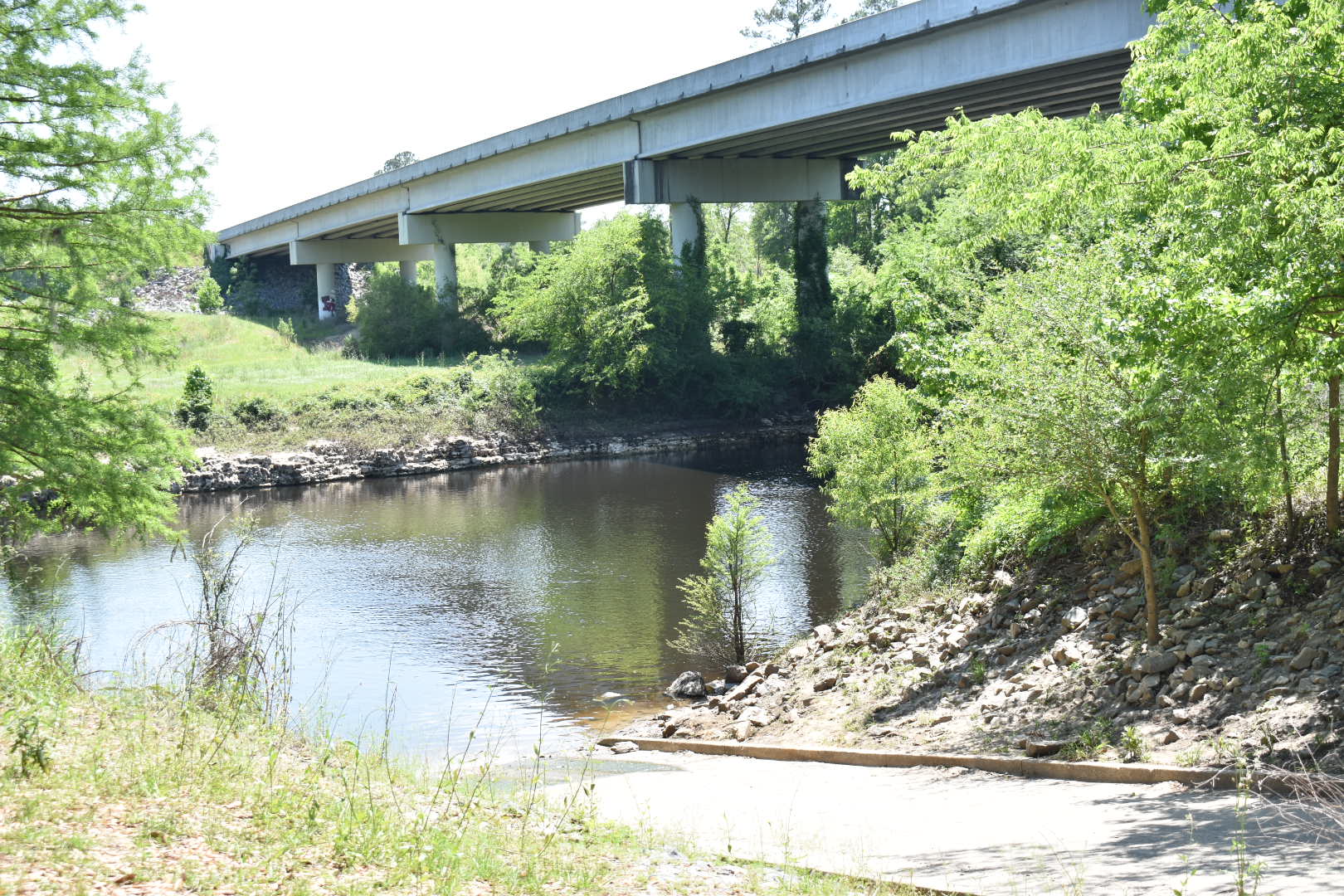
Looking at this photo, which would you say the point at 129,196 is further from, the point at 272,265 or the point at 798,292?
the point at 272,265

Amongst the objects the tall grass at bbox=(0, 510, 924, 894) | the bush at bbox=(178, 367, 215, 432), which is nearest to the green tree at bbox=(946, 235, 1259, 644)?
the tall grass at bbox=(0, 510, 924, 894)

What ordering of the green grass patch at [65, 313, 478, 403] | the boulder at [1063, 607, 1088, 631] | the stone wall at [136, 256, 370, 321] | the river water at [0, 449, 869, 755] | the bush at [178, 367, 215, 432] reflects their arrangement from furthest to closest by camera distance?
the stone wall at [136, 256, 370, 321] < the green grass patch at [65, 313, 478, 403] < the bush at [178, 367, 215, 432] < the river water at [0, 449, 869, 755] < the boulder at [1063, 607, 1088, 631]

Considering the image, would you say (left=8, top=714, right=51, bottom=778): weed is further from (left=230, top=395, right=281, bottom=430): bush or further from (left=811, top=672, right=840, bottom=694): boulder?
(left=230, top=395, right=281, bottom=430): bush

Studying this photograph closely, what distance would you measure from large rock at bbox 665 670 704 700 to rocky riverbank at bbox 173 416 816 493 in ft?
87.6

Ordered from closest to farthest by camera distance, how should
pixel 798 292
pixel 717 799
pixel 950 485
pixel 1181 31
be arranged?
pixel 717 799
pixel 1181 31
pixel 950 485
pixel 798 292

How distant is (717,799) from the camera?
32.0 feet

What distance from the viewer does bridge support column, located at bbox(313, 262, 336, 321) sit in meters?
77.1

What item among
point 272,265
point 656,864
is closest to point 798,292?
point 656,864

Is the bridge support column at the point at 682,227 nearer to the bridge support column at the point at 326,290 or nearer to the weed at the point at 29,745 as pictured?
the bridge support column at the point at 326,290

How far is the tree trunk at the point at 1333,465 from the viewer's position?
429 inches

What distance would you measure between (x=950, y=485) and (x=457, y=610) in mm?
Answer: 10733

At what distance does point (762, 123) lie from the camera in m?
37.5

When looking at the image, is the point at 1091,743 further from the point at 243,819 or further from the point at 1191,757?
the point at 243,819

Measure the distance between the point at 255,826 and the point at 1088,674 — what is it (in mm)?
8270
